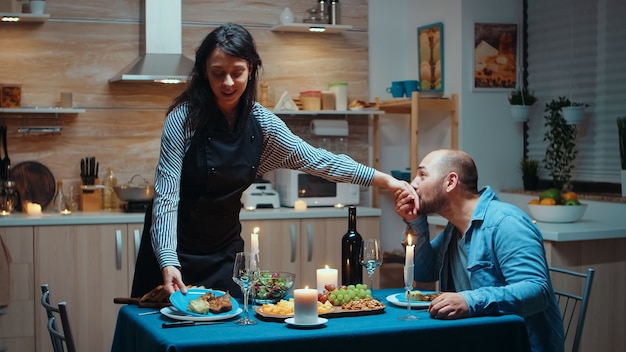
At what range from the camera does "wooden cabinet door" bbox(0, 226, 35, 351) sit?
4.55 m

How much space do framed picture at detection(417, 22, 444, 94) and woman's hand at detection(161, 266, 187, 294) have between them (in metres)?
3.28

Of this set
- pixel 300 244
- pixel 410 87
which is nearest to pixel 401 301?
pixel 300 244

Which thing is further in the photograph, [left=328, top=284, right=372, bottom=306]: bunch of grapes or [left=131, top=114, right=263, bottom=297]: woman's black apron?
[left=131, top=114, right=263, bottom=297]: woman's black apron

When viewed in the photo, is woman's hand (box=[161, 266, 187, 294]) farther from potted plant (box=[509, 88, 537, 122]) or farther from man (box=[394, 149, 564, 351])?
potted plant (box=[509, 88, 537, 122])

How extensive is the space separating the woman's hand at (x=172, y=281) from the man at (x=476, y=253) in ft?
2.29

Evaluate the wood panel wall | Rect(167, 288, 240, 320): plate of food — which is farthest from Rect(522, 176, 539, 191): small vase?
Rect(167, 288, 240, 320): plate of food

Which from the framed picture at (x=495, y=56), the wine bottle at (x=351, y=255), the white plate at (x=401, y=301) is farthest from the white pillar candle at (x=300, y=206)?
the white plate at (x=401, y=301)

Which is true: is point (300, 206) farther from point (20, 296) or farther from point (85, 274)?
point (20, 296)

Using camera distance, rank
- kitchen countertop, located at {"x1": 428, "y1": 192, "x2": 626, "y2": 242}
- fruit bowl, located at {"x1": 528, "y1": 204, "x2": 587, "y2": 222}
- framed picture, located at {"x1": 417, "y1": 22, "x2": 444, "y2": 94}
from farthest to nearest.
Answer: framed picture, located at {"x1": 417, "y1": 22, "x2": 444, "y2": 94}
fruit bowl, located at {"x1": 528, "y1": 204, "x2": 587, "y2": 222}
kitchen countertop, located at {"x1": 428, "y1": 192, "x2": 626, "y2": 242}

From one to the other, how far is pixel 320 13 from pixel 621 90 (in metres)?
1.88

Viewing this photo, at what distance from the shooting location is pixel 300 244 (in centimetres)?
501

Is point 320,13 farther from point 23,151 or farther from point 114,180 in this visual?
point 23,151

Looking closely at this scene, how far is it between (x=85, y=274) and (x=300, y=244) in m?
1.22

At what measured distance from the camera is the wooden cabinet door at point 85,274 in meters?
4.61
